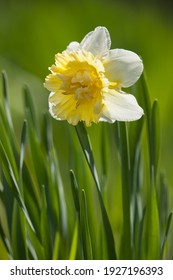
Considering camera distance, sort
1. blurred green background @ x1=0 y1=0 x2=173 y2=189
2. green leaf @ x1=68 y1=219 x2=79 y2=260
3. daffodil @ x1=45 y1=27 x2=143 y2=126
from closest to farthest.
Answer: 1. daffodil @ x1=45 y1=27 x2=143 y2=126
2. green leaf @ x1=68 y1=219 x2=79 y2=260
3. blurred green background @ x1=0 y1=0 x2=173 y2=189

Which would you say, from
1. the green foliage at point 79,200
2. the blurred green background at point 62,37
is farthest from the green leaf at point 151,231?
the blurred green background at point 62,37

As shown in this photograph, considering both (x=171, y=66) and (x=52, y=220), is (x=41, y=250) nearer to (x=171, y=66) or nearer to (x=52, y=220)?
(x=52, y=220)

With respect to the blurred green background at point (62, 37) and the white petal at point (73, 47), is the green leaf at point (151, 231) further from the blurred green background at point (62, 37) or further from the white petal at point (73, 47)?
the blurred green background at point (62, 37)

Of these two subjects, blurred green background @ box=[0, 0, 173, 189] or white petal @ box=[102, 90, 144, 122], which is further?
blurred green background @ box=[0, 0, 173, 189]

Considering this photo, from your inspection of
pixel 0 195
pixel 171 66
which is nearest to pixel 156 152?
pixel 0 195

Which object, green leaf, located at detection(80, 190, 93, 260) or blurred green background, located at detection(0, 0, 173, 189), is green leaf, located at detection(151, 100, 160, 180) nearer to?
green leaf, located at detection(80, 190, 93, 260)

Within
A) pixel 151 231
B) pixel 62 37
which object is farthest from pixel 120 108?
pixel 62 37

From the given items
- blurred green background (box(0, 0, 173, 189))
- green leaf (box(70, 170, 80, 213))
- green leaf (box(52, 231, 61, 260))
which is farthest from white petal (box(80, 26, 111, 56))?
blurred green background (box(0, 0, 173, 189))

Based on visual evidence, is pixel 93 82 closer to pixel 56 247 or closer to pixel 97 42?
pixel 97 42
